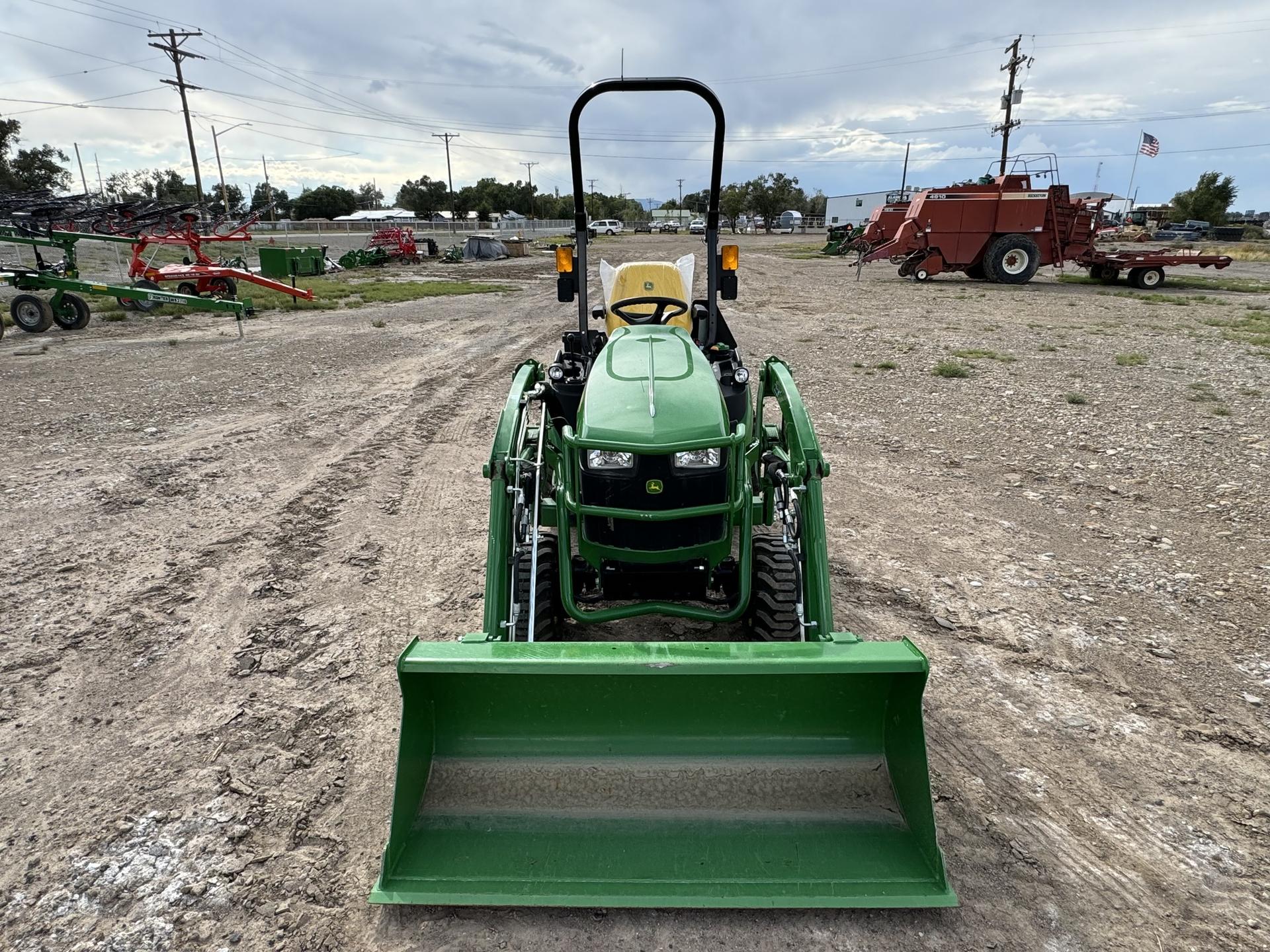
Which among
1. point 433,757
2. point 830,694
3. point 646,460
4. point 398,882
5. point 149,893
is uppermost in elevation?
point 646,460

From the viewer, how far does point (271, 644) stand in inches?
143

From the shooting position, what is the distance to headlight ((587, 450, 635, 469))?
2713 millimetres

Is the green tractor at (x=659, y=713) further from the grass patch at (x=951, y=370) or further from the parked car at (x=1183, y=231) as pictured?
the parked car at (x=1183, y=231)

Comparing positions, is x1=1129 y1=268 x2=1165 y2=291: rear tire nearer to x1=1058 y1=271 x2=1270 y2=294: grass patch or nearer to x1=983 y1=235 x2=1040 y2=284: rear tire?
x1=1058 y1=271 x2=1270 y2=294: grass patch

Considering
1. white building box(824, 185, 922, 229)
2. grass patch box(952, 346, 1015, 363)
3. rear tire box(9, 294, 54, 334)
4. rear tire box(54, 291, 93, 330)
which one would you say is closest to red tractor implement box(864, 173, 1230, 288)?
grass patch box(952, 346, 1015, 363)

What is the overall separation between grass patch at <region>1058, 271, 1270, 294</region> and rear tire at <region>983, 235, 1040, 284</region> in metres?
1.69

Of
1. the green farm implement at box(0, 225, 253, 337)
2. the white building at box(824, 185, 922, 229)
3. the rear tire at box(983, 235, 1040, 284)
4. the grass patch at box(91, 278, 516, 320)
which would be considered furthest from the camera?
the white building at box(824, 185, 922, 229)

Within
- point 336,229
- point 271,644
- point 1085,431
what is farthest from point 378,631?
point 336,229

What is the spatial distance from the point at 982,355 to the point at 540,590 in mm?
9223

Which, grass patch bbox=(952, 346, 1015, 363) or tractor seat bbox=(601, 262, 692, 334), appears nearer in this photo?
tractor seat bbox=(601, 262, 692, 334)

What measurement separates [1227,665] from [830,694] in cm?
234

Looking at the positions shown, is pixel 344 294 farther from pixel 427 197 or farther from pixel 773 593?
pixel 427 197

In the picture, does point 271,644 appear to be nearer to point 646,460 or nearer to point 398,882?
point 398,882

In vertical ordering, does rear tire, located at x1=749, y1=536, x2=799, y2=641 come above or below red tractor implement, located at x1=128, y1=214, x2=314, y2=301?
below
